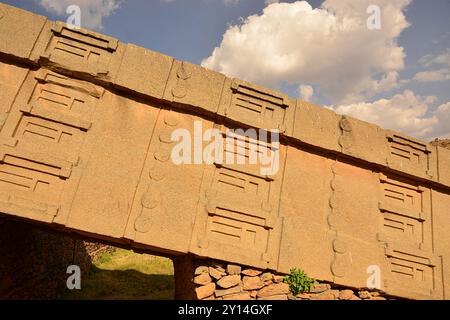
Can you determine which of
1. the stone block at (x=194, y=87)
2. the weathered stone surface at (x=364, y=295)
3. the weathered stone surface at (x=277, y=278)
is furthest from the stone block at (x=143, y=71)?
the weathered stone surface at (x=364, y=295)

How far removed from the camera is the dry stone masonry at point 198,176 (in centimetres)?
461

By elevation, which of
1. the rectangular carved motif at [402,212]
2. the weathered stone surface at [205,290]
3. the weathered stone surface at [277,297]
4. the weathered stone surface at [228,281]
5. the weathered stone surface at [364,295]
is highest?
the rectangular carved motif at [402,212]

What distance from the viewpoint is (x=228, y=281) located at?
4.81m

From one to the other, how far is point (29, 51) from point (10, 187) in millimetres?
2094

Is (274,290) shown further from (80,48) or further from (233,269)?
(80,48)

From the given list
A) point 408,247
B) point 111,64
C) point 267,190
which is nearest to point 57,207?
Result: point 111,64

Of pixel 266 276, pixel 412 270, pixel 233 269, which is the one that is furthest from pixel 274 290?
pixel 412 270

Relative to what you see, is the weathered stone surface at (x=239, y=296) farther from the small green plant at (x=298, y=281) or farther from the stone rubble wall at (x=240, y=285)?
the small green plant at (x=298, y=281)

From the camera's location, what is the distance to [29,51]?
16.0 ft

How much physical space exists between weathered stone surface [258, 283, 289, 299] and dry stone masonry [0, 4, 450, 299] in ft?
0.08

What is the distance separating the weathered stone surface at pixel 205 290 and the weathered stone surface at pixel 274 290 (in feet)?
2.41

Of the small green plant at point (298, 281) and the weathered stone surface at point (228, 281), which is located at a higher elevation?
the small green plant at point (298, 281)

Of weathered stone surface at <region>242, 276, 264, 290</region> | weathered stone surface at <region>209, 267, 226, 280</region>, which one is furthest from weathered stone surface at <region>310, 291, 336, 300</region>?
weathered stone surface at <region>209, 267, 226, 280</region>

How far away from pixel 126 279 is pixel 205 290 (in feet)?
23.3
